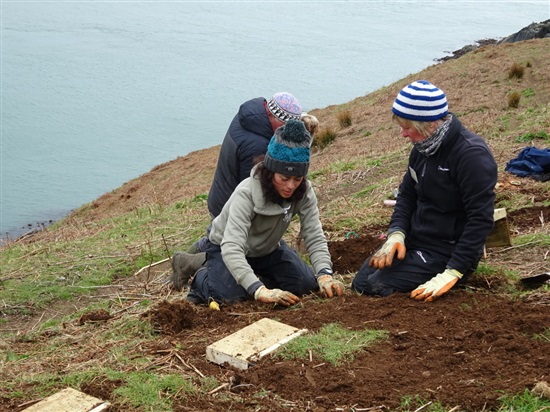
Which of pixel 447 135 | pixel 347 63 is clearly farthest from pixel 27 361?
Answer: pixel 347 63

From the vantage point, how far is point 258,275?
19.5 ft

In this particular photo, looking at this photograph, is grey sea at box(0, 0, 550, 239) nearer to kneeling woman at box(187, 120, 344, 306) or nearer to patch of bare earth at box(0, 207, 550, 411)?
kneeling woman at box(187, 120, 344, 306)

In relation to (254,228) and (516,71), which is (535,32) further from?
(254,228)

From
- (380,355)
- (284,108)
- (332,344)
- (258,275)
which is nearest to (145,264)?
(258,275)

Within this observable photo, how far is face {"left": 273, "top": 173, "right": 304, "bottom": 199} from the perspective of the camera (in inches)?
203

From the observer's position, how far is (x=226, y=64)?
34406 millimetres

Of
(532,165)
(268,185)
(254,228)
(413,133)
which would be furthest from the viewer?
(532,165)

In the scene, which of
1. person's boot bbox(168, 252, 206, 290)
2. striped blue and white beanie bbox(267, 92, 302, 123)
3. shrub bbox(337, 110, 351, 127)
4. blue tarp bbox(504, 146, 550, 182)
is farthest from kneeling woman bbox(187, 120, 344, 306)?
shrub bbox(337, 110, 351, 127)

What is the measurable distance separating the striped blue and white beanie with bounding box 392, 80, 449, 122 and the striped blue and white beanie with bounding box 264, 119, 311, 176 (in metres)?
0.65

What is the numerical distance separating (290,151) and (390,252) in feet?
3.39

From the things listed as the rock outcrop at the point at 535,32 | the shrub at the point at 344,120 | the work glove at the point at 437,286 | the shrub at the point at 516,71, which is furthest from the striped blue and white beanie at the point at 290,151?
the rock outcrop at the point at 535,32

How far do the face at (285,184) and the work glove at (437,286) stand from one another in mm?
1052

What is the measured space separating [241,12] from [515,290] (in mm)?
48922

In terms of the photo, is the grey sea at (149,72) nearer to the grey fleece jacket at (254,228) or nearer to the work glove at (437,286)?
the grey fleece jacket at (254,228)
